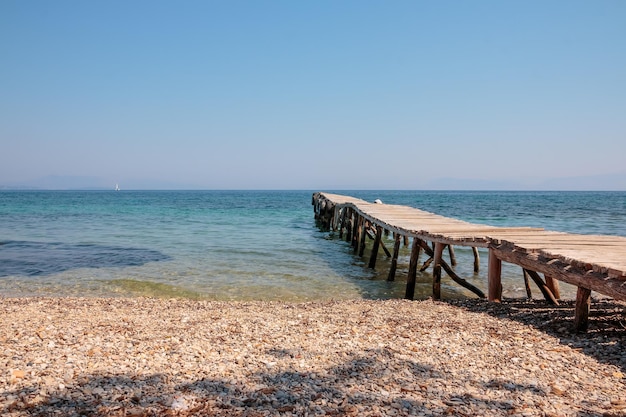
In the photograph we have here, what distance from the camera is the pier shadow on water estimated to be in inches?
507

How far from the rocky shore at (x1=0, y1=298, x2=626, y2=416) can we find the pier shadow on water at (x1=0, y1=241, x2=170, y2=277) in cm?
657

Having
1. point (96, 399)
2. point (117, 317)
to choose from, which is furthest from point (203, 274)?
point (96, 399)

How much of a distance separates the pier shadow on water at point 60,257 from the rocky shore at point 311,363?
6.57 meters

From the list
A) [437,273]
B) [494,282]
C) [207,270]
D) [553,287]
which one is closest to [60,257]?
[207,270]

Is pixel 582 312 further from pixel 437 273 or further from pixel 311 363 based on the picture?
pixel 311 363

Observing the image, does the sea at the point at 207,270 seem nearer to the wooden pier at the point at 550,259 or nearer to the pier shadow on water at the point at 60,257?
the pier shadow on water at the point at 60,257

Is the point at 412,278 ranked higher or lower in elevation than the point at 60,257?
higher

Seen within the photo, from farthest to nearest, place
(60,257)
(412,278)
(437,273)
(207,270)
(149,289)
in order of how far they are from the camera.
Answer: (60,257)
(207,270)
(149,289)
(412,278)
(437,273)

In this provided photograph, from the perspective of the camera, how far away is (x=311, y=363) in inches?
183

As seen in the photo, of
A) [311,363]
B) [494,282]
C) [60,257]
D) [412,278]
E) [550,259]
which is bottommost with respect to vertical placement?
[60,257]

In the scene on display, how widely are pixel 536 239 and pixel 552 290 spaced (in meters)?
0.96

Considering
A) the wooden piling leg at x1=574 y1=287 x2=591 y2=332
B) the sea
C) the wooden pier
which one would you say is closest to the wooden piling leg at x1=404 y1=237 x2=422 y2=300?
the wooden pier

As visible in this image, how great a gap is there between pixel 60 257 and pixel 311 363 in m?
12.9

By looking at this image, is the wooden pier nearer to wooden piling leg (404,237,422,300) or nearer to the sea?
wooden piling leg (404,237,422,300)
